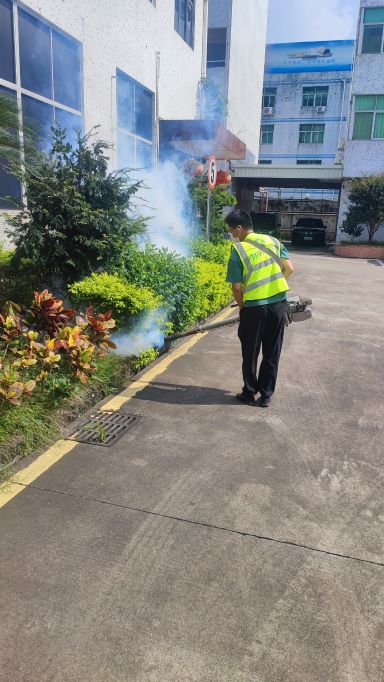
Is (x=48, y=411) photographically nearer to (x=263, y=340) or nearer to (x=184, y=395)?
(x=184, y=395)

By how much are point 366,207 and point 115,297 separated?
18004mm

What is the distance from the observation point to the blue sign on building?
38.8m

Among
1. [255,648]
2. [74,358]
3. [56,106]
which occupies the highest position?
[56,106]

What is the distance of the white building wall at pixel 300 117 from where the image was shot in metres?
38.0

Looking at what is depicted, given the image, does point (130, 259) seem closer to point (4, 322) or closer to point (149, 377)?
point (149, 377)

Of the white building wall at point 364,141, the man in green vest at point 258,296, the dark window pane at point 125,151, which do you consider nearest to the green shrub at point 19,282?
the man in green vest at point 258,296

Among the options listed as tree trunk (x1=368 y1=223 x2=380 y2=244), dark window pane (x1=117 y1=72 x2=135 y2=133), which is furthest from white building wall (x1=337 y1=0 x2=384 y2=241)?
dark window pane (x1=117 y1=72 x2=135 y2=133)

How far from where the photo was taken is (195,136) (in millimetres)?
12922

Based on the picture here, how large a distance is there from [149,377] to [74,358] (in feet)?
4.03

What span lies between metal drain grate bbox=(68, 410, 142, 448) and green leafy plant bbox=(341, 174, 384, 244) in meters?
18.6

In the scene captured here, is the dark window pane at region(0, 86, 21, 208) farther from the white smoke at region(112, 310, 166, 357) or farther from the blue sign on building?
the blue sign on building

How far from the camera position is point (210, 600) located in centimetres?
230

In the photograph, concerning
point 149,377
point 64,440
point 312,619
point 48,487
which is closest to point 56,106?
point 149,377

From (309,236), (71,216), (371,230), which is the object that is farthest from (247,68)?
(71,216)
